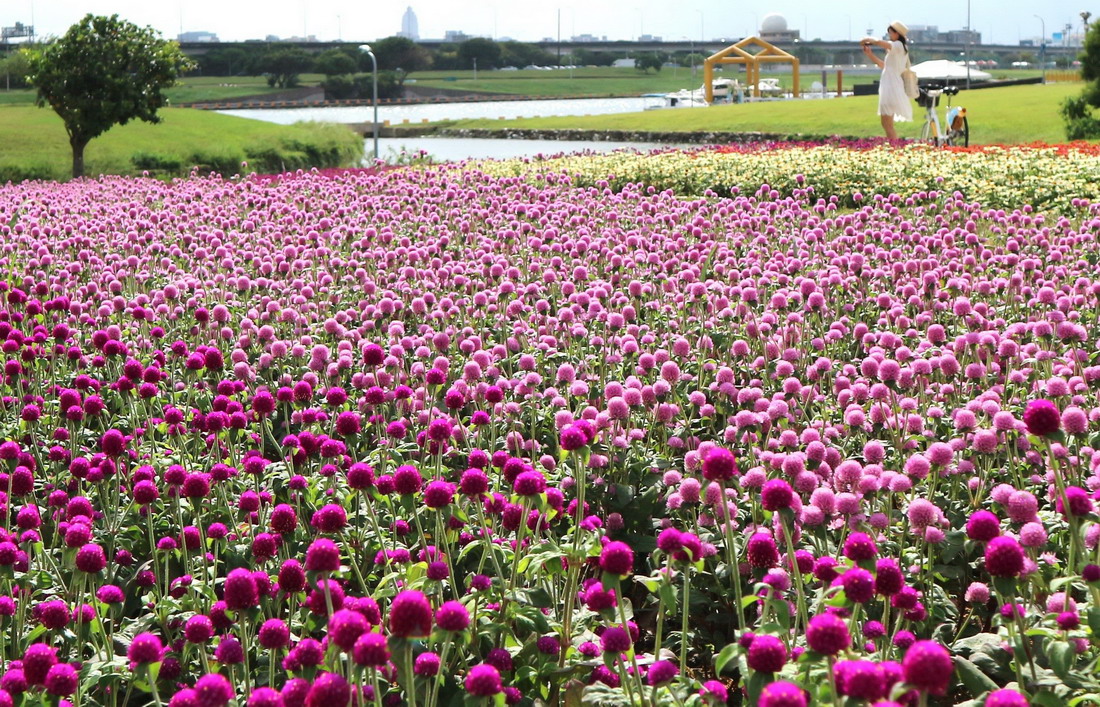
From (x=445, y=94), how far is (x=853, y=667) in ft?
474

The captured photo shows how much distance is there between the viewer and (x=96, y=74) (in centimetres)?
3091

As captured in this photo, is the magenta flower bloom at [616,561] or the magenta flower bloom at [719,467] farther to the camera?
the magenta flower bloom at [719,467]

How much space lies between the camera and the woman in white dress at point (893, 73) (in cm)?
2250

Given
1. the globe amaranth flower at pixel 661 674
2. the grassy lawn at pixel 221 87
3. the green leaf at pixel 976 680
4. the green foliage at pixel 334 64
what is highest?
the green foliage at pixel 334 64

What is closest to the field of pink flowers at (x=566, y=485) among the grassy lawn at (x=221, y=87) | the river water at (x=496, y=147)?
the river water at (x=496, y=147)

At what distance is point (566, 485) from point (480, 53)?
181 metres

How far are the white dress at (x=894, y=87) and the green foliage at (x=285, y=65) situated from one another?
12888 centimetres

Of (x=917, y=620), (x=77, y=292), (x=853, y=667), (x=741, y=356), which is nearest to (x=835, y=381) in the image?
(x=741, y=356)

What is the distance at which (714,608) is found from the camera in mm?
4055

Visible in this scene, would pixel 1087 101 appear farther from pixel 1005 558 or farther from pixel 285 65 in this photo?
pixel 285 65

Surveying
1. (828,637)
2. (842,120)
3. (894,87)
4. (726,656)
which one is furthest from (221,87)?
(828,637)

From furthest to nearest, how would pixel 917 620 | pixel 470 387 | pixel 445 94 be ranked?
pixel 445 94 → pixel 470 387 → pixel 917 620

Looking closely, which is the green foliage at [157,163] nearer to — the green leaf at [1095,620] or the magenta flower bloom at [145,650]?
the magenta flower bloom at [145,650]

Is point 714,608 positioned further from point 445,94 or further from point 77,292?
point 445,94
